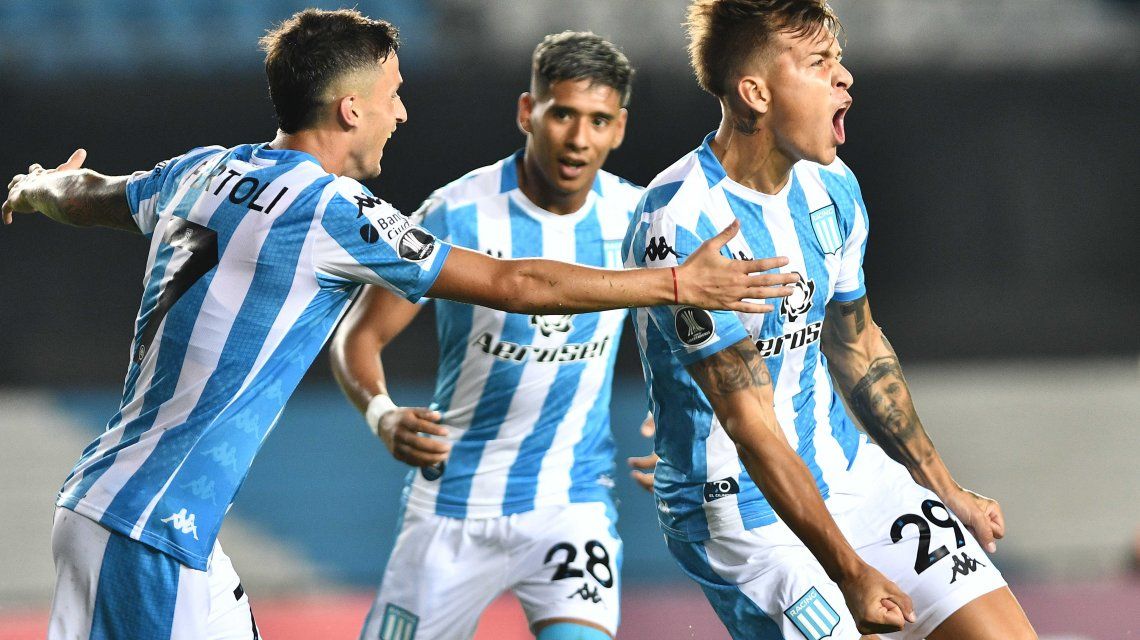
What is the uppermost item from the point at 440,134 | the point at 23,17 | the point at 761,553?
the point at 23,17

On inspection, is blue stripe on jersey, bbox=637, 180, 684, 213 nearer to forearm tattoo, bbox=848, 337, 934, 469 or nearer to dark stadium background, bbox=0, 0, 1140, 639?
forearm tattoo, bbox=848, 337, 934, 469

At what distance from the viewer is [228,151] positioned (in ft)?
11.9

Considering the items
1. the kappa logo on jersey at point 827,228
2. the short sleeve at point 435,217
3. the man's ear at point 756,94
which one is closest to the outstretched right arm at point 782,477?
the kappa logo on jersey at point 827,228

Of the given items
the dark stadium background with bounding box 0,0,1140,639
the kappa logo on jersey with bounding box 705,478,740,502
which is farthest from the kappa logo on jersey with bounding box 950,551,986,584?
the dark stadium background with bounding box 0,0,1140,639

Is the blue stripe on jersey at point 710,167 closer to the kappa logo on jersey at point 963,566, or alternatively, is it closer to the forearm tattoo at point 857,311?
the forearm tattoo at point 857,311

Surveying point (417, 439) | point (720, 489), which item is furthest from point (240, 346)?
point (720, 489)

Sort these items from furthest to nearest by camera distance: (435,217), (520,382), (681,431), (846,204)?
(435,217), (520,382), (846,204), (681,431)

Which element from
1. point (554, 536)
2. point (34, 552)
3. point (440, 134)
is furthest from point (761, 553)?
point (440, 134)

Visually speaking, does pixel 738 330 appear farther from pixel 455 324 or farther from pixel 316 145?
pixel 455 324

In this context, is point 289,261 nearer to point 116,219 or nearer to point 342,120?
point 342,120

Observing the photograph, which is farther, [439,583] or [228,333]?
[439,583]

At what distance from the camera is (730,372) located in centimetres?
357

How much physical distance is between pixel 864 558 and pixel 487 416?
1586 millimetres

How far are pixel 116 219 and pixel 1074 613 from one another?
480cm
